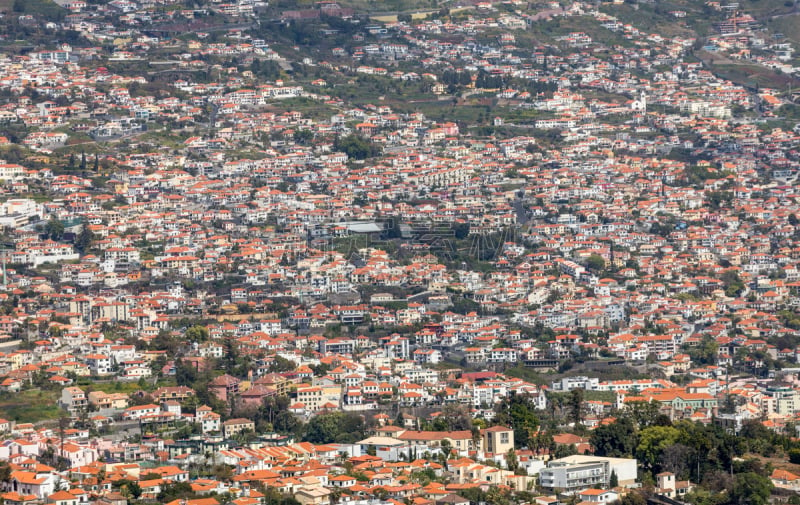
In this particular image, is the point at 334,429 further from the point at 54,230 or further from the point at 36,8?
the point at 36,8

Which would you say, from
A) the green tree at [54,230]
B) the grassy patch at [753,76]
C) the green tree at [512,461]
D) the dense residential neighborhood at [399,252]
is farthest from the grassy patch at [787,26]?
the green tree at [512,461]

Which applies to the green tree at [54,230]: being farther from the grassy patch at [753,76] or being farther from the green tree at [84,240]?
the grassy patch at [753,76]

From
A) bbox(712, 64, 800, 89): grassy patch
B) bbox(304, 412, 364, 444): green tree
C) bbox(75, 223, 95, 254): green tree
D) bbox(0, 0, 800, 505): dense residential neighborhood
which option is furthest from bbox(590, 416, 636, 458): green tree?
bbox(712, 64, 800, 89): grassy patch

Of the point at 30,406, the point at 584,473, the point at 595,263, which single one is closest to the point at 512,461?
the point at 584,473

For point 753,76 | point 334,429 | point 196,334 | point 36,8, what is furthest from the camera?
point 753,76

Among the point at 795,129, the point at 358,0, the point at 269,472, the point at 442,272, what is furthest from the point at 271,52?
the point at 269,472

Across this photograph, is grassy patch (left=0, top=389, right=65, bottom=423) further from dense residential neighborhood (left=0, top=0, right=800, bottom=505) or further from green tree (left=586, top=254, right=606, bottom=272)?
green tree (left=586, top=254, right=606, bottom=272)

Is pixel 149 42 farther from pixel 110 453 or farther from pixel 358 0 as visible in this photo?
pixel 110 453
